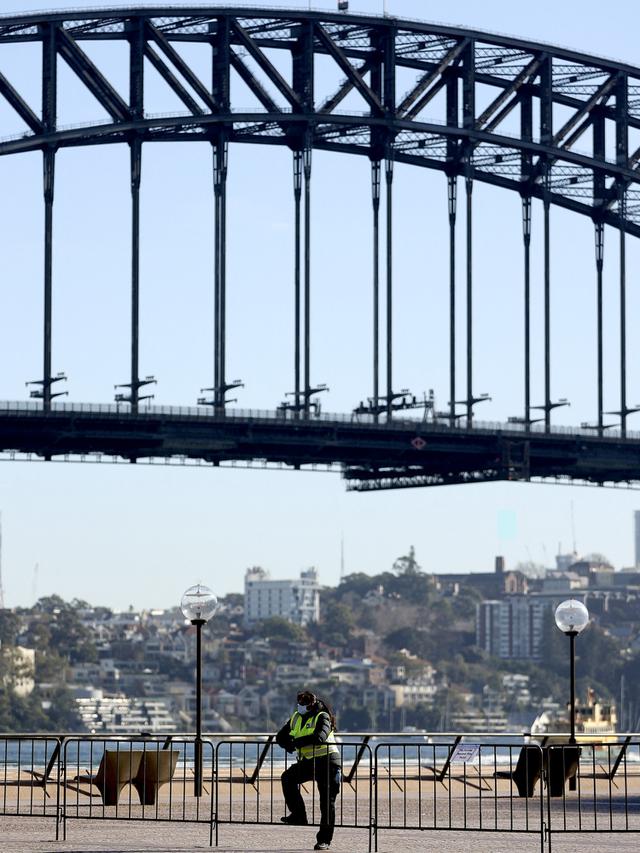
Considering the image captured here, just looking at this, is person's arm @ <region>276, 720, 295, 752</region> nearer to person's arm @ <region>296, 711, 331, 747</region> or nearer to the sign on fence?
person's arm @ <region>296, 711, 331, 747</region>

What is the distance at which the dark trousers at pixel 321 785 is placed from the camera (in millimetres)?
17234

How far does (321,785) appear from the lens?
17.5 m

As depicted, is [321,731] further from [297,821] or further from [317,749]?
→ [297,821]

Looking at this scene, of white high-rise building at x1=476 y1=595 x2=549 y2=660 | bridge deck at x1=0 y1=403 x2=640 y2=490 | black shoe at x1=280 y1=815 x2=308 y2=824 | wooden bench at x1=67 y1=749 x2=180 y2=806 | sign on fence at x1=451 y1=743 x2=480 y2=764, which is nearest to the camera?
black shoe at x1=280 y1=815 x2=308 y2=824

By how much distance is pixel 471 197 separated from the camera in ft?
204

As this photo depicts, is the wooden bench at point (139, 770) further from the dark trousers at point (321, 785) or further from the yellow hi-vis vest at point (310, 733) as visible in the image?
the yellow hi-vis vest at point (310, 733)

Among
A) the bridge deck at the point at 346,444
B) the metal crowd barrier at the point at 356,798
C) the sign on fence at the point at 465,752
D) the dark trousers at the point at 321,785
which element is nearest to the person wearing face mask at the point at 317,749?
the dark trousers at the point at 321,785

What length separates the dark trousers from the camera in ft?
56.5

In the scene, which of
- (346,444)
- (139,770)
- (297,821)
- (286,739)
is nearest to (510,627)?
(346,444)

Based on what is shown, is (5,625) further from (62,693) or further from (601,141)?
(601,141)

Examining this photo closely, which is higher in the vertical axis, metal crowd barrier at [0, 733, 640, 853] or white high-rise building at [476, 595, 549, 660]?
white high-rise building at [476, 595, 549, 660]

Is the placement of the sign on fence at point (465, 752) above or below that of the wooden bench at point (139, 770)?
above

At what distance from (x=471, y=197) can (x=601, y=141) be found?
3.94 metres

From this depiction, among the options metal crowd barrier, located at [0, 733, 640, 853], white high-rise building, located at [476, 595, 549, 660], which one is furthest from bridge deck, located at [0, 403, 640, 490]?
white high-rise building, located at [476, 595, 549, 660]
